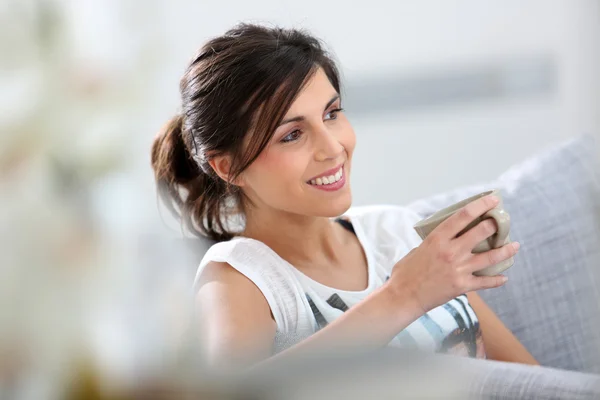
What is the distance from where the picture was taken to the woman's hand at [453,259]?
1.03 m

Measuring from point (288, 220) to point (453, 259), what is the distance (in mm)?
353

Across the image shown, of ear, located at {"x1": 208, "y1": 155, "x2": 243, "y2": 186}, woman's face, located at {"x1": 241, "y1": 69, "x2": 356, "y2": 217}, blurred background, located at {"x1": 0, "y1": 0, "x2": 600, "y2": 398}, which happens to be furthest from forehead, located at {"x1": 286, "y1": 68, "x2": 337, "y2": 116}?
blurred background, located at {"x1": 0, "y1": 0, "x2": 600, "y2": 398}

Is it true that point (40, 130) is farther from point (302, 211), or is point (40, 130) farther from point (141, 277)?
point (302, 211)

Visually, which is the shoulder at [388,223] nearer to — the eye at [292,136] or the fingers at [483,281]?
the eye at [292,136]

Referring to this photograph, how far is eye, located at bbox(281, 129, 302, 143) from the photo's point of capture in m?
1.21

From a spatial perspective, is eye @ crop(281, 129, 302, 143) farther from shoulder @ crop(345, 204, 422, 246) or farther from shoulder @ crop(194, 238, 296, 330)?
shoulder @ crop(345, 204, 422, 246)

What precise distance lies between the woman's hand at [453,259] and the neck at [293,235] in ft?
1.00

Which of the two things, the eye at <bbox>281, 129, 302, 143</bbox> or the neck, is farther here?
the neck

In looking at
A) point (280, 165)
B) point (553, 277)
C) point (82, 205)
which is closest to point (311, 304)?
point (280, 165)

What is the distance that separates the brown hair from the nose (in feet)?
0.21

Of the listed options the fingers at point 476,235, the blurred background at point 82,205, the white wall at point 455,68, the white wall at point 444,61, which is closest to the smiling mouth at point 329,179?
the fingers at point 476,235

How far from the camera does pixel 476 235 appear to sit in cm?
103

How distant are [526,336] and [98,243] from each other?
1.33 metres

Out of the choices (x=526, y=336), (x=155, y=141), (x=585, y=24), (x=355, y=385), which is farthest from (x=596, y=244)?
(x=585, y=24)
